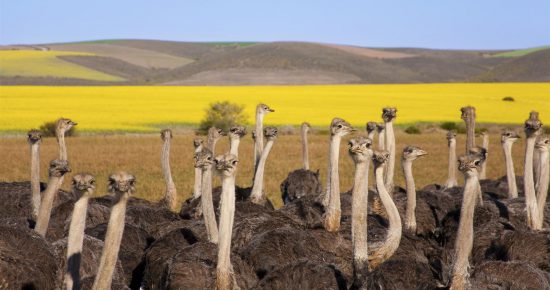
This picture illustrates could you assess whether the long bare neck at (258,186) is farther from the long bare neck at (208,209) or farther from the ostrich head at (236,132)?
the long bare neck at (208,209)

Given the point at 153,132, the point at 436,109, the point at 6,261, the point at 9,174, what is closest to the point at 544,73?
the point at 436,109

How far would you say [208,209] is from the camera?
1026 centimetres

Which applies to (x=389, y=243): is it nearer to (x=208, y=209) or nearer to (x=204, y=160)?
(x=208, y=209)

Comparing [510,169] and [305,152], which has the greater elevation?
[510,169]

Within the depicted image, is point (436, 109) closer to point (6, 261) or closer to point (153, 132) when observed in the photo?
point (153, 132)

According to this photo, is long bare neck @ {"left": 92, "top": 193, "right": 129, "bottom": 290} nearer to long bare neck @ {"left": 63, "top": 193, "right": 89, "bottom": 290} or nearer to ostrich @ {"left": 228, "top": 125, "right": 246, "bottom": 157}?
long bare neck @ {"left": 63, "top": 193, "right": 89, "bottom": 290}

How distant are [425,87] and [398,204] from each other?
68475mm

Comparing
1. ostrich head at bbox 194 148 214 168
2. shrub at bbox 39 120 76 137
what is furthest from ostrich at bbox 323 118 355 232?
shrub at bbox 39 120 76 137

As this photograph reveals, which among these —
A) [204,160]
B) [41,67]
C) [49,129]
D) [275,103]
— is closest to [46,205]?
[204,160]

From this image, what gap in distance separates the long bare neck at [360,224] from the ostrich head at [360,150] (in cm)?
6

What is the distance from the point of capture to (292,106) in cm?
5878

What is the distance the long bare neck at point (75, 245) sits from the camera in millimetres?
7355

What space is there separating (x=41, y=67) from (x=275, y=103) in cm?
5081

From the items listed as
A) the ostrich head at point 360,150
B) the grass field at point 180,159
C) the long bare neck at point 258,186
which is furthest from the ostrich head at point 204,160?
the grass field at point 180,159
